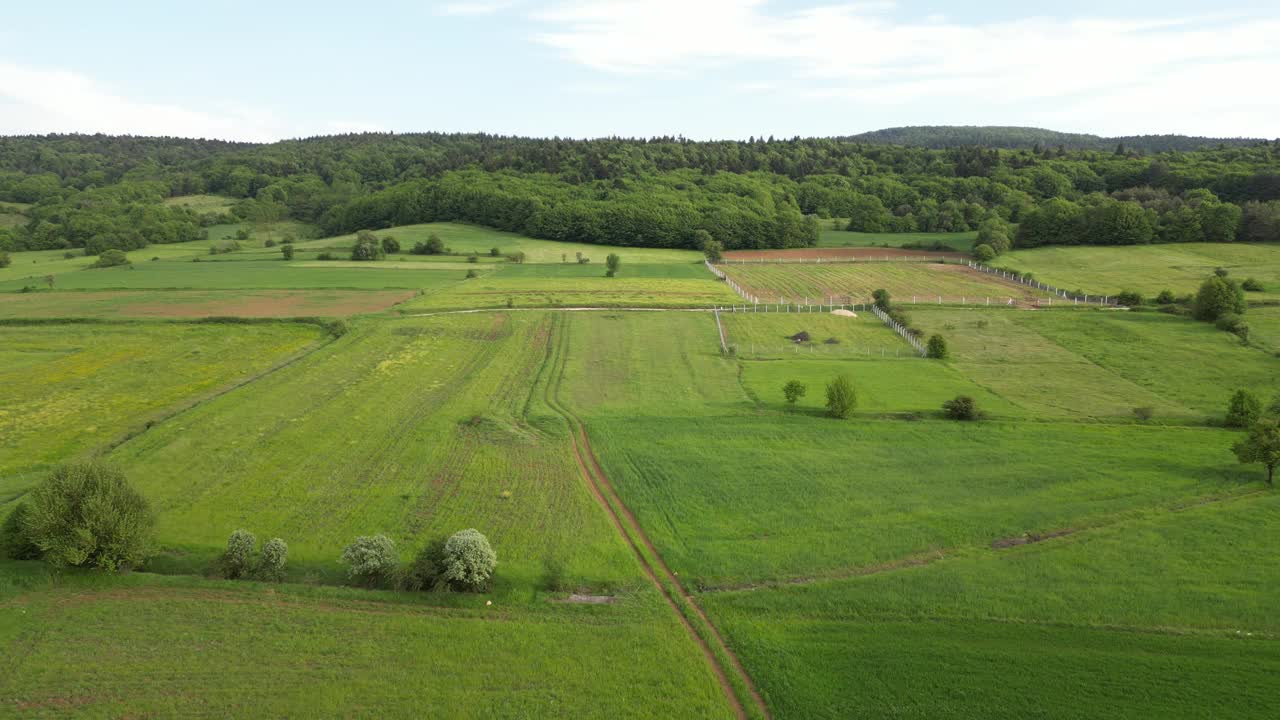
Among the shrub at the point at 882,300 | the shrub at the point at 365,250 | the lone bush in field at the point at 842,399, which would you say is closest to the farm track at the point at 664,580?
the lone bush in field at the point at 842,399

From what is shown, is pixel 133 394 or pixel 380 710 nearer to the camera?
pixel 380 710

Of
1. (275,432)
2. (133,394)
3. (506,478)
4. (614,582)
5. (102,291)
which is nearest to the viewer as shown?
(614,582)

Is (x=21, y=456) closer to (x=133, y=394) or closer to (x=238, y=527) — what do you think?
(x=133, y=394)

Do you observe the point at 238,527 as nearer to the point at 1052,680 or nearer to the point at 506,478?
the point at 506,478

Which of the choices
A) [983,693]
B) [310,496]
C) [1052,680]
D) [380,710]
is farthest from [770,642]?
[310,496]

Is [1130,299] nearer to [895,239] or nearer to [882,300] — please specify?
[882,300]

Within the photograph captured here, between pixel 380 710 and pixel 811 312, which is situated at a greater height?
pixel 811 312

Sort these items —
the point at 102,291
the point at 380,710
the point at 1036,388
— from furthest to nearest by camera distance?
the point at 102,291, the point at 1036,388, the point at 380,710
